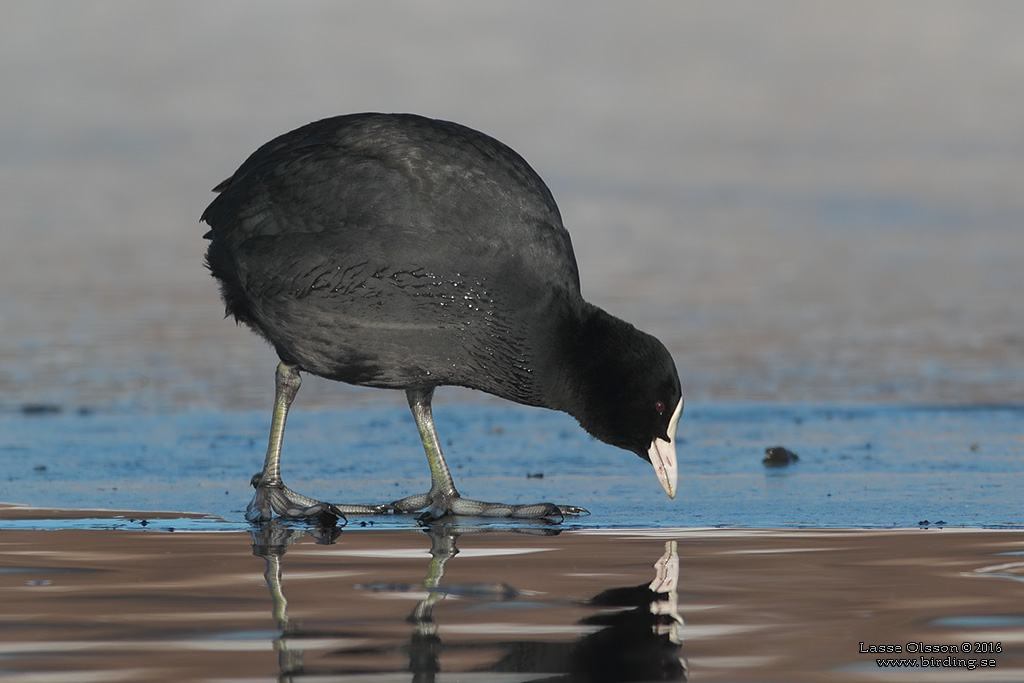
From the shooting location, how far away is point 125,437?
818cm

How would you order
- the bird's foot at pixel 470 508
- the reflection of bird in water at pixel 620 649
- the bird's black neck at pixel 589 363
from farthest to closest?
the bird's black neck at pixel 589 363, the bird's foot at pixel 470 508, the reflection of bird in water at pixel 620 649

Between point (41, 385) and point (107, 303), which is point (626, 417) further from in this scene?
point (107, 303)

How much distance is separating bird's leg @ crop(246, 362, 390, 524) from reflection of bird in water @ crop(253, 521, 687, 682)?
4.16 feet

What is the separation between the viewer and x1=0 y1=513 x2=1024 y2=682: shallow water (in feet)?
11.8

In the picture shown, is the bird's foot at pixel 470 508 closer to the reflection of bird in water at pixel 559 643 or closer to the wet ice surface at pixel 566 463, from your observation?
the wet ice surface at pixel 566 463

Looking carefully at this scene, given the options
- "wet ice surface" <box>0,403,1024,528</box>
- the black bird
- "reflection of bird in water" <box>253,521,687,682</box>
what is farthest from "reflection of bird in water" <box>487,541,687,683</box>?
the black bird

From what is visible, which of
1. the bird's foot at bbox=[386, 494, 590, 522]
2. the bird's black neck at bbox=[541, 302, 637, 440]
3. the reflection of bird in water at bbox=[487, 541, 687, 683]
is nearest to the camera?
the reflection of bird in water at bbox=[487, 541, 687, 683]

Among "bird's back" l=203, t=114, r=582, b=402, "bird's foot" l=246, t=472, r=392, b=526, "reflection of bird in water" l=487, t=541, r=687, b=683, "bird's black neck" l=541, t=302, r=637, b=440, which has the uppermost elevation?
"bird's back" l=203, t=114, r=582, b=402

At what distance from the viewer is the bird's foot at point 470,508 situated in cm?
593

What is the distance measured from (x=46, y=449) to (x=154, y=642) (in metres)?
4.21

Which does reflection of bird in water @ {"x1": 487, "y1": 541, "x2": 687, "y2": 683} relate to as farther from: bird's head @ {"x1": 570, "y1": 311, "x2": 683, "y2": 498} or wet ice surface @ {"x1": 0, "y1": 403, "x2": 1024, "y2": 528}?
bird's head @ {"x1": 570, "y1": 311, "x2": 683, "y2": 498}

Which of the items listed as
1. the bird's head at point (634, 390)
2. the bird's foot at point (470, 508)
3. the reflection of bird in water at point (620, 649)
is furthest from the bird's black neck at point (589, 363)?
the reflection of bird in water at point (620, 649)

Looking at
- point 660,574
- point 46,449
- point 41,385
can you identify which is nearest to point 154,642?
point 660,574

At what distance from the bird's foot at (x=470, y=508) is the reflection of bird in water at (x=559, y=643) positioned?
1243mm
